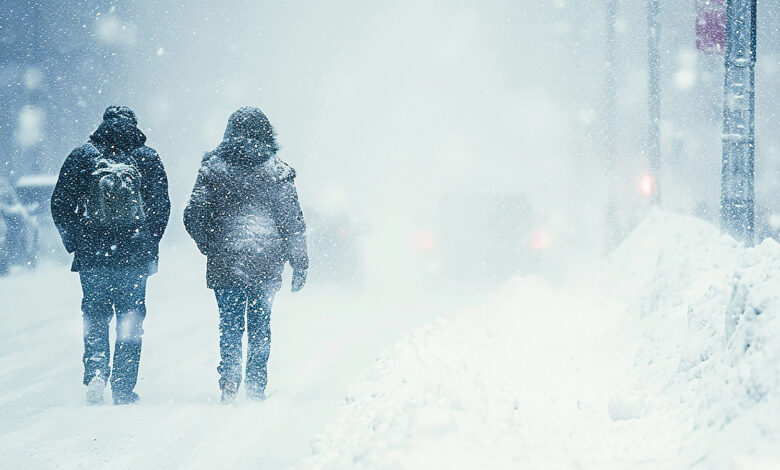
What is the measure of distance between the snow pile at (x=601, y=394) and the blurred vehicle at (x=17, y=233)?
10.7 meters

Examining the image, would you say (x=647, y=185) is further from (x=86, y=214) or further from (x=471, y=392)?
(x=86, y=214)

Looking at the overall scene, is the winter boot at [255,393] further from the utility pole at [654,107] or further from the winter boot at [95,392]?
the utility pole at [654,107]

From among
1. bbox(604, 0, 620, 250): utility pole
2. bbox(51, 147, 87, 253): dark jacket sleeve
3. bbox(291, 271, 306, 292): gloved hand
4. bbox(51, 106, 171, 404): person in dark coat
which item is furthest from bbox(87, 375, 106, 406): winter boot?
bbox(604, 0, 620, 250): utility pole

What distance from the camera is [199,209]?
4.64 metres

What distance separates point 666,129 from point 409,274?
23.4 meters

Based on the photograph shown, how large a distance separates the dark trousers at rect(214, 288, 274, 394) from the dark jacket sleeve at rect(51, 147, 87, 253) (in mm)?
978

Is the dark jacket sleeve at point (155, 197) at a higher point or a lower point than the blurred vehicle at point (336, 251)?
higher

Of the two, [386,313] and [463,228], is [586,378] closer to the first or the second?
[386,313]

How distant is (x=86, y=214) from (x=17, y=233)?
10.6 meters

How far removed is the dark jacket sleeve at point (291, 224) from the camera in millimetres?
4859

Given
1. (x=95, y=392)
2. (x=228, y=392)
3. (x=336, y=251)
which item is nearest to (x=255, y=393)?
(x=228, y=392)

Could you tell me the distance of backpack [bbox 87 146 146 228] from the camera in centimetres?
451

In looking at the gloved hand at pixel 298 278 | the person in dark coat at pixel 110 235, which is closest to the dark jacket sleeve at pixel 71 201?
the person in dark coat at pixel 110 235

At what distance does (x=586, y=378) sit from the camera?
532cm
